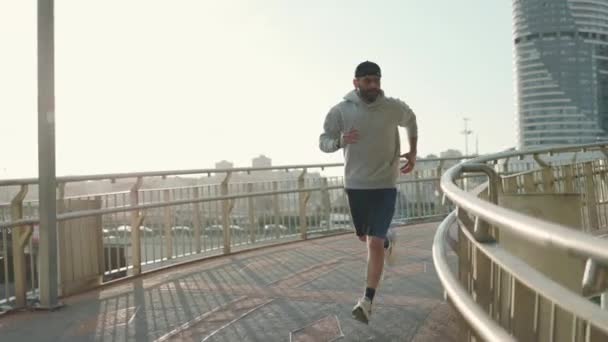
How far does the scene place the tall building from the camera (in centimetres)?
8325

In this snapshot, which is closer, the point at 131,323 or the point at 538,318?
the point at 538,318

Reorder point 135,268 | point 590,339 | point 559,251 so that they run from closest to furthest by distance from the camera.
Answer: point 559,251
point 590,339
point 135,268

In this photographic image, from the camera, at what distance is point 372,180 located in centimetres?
559

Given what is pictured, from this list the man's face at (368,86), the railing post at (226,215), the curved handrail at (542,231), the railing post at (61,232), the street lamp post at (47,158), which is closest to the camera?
the curved handrail at (542,231)

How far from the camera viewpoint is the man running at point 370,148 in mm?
5516

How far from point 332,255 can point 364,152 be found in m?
4.68

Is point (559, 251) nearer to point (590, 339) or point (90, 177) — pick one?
point (590, 339)

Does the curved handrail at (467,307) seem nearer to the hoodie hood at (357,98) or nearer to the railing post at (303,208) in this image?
the hoodie hood at (357,98)

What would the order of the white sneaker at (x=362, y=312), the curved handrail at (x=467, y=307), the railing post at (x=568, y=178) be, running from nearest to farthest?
the curved handrail at (x=467, y=307)
the white sneaker at (x=362, y=312)
the railing post at (x=568, y=178)

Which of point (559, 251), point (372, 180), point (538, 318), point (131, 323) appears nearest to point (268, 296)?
point (131, 323)

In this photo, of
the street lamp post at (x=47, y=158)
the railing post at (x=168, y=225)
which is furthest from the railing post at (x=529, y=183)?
the street lamp post at (x=47, y=158)

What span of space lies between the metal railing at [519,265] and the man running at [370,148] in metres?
0.90

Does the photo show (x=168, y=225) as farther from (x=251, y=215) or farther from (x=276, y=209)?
(x=276, y=209)

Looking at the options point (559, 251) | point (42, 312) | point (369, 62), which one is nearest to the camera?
point (559, 251)
